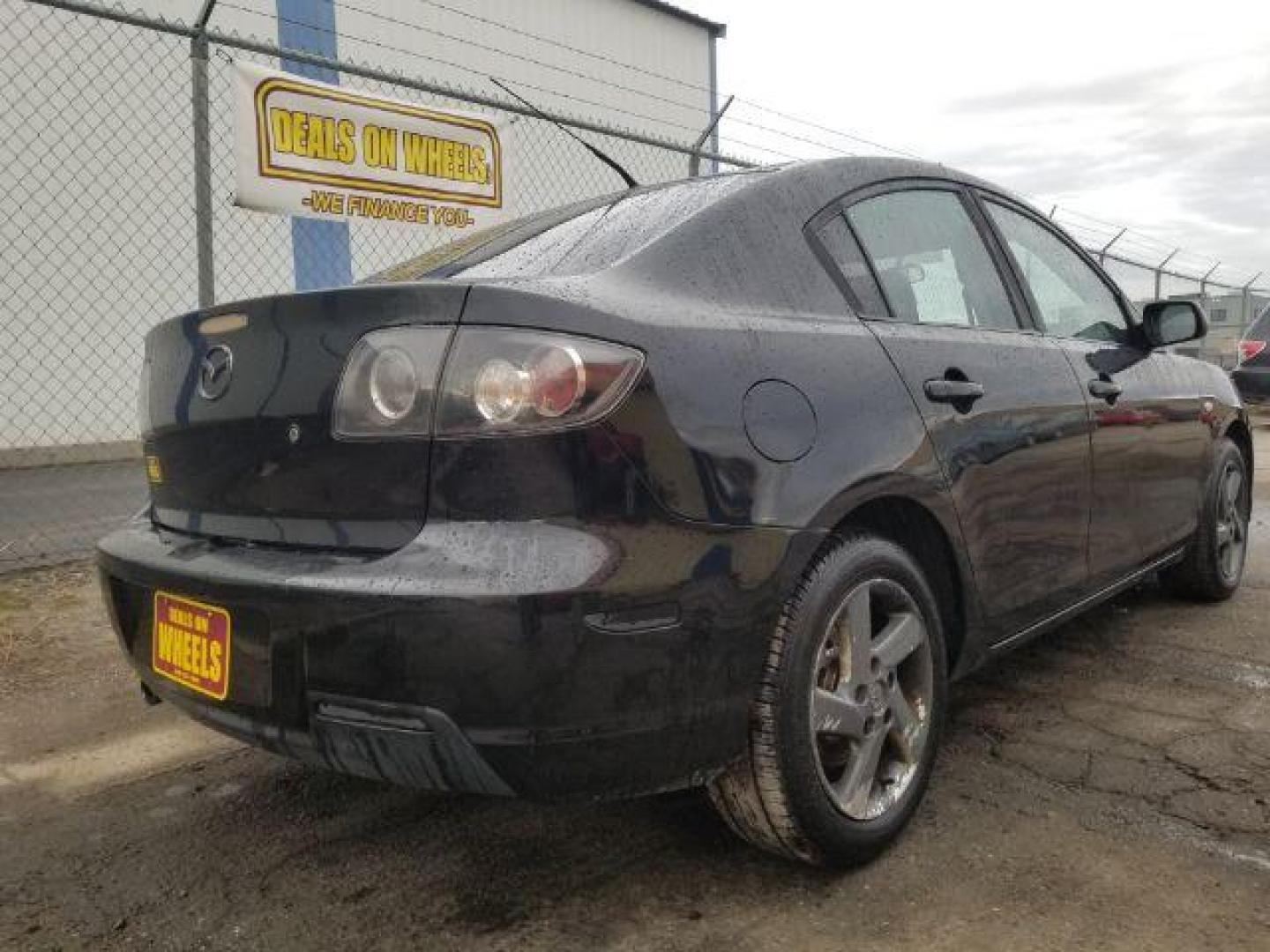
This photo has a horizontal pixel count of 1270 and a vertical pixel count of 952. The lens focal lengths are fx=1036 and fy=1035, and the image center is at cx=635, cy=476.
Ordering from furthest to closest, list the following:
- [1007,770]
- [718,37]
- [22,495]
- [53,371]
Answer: [718,37] < [53,371] < [22,495] < [1007,770]

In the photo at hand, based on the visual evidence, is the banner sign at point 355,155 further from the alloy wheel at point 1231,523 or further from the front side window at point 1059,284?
the alloy wheel at point 1231,523

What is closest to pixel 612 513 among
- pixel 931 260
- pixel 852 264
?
pixel 852 264

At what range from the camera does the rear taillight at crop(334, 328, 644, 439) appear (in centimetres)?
164

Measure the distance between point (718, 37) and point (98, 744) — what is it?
15.6m

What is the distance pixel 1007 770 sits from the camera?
250 cm

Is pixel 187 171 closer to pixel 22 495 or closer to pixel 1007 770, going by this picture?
A: pixel 22 495

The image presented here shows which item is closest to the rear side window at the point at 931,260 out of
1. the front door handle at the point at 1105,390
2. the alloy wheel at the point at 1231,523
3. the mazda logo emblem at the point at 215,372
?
the front door handle at the point at 1105,390

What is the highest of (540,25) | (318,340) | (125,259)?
(540,25)

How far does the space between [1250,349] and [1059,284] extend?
24.8ft

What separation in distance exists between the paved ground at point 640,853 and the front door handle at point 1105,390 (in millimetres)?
871

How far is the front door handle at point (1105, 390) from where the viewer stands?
2.91 meters

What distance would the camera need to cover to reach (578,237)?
217cm

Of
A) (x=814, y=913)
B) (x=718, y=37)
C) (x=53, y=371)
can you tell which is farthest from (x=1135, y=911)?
(x=718, y=37)

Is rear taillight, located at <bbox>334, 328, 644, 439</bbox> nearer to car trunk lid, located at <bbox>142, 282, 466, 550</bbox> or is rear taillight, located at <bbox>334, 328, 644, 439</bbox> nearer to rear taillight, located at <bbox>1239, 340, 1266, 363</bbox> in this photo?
car trunk lid, located at <bbox>142, 282, 466, 550</bbox>
